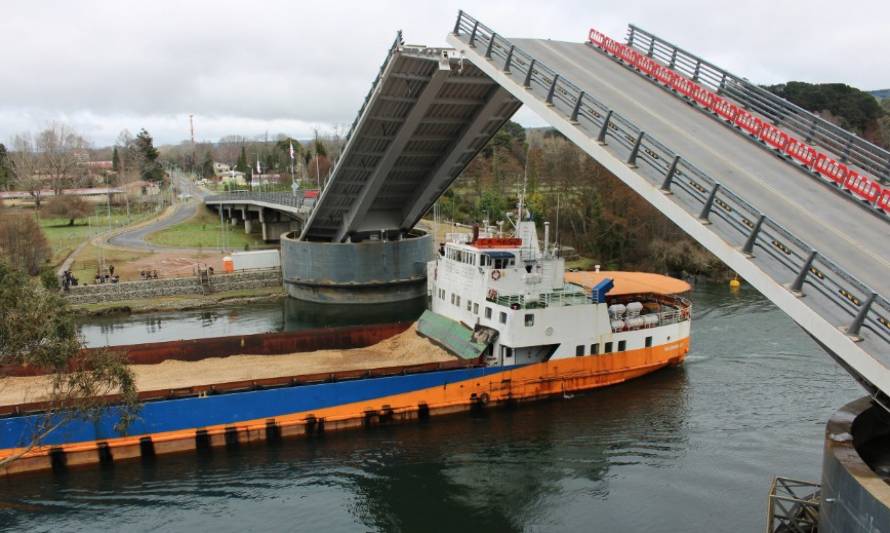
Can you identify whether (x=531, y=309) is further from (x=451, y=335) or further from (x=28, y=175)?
(x=28, y=175)

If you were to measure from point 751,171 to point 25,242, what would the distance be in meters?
40.1

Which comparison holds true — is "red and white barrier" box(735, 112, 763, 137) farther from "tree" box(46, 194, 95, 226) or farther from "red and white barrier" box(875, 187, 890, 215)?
"tree" box(46, 194, 95, 226)

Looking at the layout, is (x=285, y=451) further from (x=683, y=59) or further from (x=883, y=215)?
(x=683, y=59)

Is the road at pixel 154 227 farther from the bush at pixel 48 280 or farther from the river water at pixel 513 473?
the river water at pixel 513 473

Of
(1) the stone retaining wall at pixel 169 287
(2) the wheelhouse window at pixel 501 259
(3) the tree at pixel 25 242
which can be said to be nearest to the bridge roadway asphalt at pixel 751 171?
(2) the wheelhouse window at pixel 501 259

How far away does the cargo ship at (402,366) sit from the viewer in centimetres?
1766

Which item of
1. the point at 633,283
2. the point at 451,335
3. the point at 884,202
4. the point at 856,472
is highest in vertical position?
the point at 884,202

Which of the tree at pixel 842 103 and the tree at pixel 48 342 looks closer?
the tree at pixel 48 342

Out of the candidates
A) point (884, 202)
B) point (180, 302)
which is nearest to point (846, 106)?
point (884, 202)

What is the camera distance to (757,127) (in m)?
16.3

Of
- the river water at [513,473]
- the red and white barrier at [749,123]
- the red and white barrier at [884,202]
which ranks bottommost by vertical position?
the river water at [513,473]

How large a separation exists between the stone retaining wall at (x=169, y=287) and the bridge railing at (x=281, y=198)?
22.5 ft

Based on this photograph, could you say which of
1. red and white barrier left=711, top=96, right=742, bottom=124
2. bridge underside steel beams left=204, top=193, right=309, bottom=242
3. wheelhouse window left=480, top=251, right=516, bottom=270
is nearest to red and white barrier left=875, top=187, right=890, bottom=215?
red and white barrier left=711, top=96, right=742, bottom=124

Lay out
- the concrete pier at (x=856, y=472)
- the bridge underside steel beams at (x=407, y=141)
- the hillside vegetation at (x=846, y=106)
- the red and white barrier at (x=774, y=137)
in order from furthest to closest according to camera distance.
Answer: the hillside vegetation at (x=846, y=106), the bridge underside steel beams at (x=407, y=141), the red and white barrier at (x=774, y=137), the concrete pier at (x=856, y=472)
